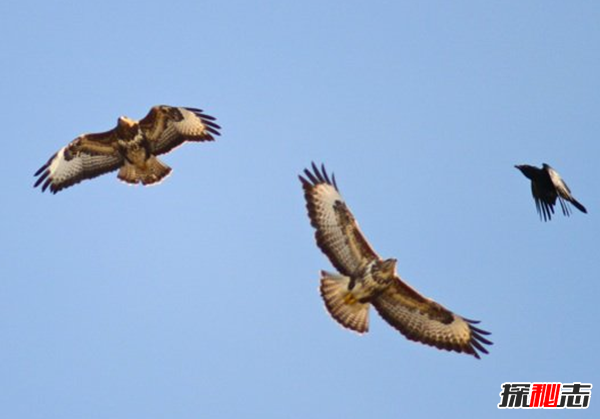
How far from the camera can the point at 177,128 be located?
19125 mm

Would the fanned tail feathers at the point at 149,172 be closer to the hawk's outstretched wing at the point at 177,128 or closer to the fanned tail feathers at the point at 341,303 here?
the hawk's outstretched wing at the point at 177,128

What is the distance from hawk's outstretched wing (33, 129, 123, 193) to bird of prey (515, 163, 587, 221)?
6260mm

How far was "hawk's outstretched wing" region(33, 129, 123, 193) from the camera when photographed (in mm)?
19234

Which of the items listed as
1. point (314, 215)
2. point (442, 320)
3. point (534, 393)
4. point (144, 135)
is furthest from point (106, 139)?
point (534, 393)

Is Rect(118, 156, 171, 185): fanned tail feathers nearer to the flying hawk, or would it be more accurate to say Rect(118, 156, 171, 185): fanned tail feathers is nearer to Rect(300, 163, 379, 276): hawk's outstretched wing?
the flying hawk

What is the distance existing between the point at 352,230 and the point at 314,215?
56 cm

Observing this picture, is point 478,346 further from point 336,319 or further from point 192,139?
point 192,139

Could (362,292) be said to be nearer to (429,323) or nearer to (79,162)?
(429,323)

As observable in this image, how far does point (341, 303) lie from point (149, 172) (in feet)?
13.6

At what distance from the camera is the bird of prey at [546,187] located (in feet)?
55.4

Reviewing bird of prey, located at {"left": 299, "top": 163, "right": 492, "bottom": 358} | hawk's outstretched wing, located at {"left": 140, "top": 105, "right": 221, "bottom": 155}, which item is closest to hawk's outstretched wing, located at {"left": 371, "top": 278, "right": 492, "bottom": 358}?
bird of prey, located at {"left": 299, "top": 163, "right": 492, "bottom": 358}

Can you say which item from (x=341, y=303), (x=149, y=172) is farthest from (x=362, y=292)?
(x=149, y=172)

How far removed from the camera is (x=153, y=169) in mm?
19109

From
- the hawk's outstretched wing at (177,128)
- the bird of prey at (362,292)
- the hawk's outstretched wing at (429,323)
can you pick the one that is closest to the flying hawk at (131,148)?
the hawk's outstretched wing at (177,128)
